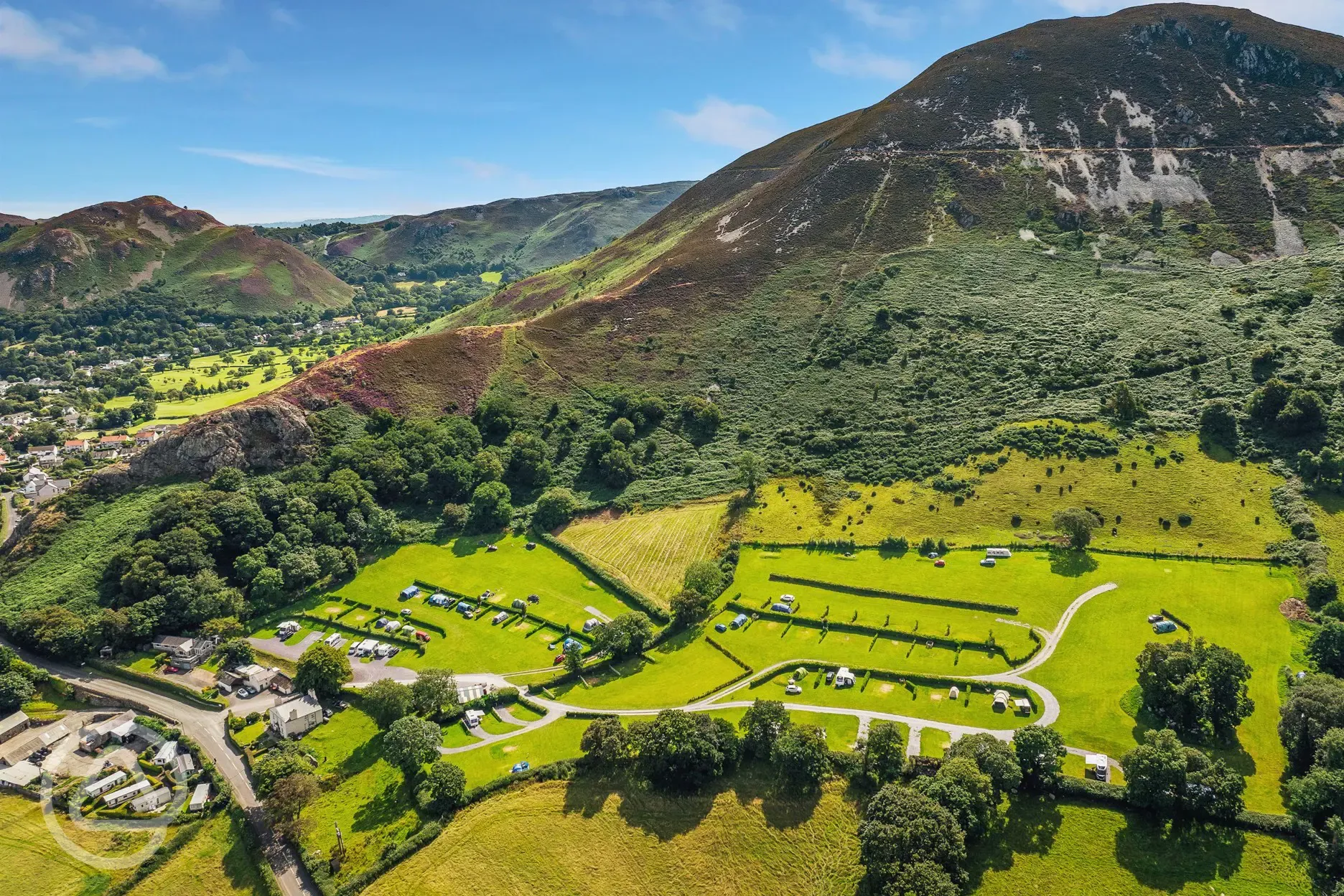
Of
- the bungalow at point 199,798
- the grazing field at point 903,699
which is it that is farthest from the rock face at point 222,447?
the grazing field at point 903,699

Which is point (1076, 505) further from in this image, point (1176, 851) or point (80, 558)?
point (80, 558)

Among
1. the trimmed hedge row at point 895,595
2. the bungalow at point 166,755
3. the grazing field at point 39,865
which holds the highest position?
the trimmed hedge row at point 895,595

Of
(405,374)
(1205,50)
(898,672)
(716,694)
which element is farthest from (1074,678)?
(1205,50)

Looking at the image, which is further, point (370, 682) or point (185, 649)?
point (185, 649)

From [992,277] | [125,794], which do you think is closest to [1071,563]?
[992,277]

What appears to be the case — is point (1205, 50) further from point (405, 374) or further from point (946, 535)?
point (405, 374)

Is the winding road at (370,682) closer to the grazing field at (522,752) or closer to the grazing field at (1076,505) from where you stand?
the grazing field at (522,752)
